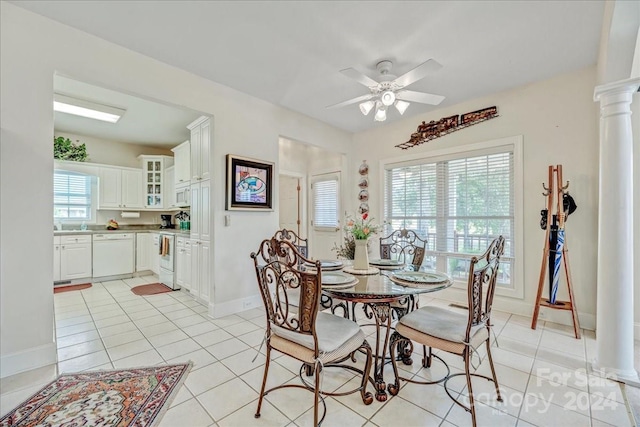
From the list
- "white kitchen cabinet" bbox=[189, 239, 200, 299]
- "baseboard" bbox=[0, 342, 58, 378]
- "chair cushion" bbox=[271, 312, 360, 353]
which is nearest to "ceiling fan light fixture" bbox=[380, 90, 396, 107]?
"chair cushion" bbox=[271, 312, 360, 353]

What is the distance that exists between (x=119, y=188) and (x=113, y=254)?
1370mm

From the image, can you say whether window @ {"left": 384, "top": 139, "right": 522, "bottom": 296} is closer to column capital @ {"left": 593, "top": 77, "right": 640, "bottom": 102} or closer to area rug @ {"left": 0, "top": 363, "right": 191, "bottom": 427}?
column capital @ {"left": 593, "top": 77, "right": 640, "bottom": 102}

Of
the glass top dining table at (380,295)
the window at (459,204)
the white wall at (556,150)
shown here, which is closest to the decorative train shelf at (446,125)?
the white wall at (556,150)

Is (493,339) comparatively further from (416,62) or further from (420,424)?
(416,62)

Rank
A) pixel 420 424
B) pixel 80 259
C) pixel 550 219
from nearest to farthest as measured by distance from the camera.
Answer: pixel 420 424 < pixel 550 219 < pixel 80 259

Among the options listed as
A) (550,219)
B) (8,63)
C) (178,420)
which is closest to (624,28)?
(550,219)

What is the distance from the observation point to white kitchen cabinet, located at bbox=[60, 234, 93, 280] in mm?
4676

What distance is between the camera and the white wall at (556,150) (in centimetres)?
293

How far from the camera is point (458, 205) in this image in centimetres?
394

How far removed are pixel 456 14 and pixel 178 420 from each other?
3401 mm

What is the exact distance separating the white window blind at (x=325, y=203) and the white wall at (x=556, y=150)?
2.41 metres

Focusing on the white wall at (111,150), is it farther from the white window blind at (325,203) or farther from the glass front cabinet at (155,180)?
the white window blind at (325,203)

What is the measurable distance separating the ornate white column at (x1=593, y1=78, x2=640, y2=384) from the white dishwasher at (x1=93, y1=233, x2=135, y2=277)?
22.0ft

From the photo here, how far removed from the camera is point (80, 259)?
4.83 meters
